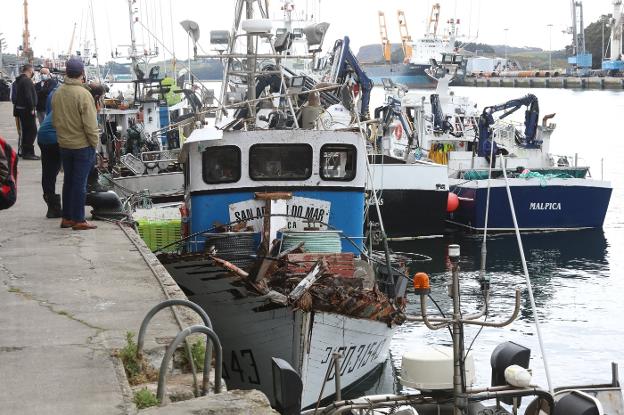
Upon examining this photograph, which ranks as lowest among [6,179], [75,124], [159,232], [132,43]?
[159,232]

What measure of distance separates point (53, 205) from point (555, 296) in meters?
11.6

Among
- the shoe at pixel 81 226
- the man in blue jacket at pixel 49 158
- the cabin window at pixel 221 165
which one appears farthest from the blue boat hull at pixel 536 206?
the shoe at pixel 81 226

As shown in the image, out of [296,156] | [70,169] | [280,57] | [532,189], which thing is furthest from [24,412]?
[532,189]

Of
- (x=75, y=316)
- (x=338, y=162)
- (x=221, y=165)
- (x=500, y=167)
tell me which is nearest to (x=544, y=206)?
(x=500, y=167)

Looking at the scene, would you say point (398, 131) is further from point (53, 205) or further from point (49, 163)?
point (49, 163)

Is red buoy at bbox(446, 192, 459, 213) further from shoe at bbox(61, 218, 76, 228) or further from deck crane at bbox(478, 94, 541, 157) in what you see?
shoe at bbox(61, 218, 76, 228)

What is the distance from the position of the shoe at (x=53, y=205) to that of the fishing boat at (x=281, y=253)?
1.36 meters

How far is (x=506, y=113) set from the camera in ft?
104

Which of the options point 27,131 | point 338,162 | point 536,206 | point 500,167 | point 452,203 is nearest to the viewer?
point 338,162

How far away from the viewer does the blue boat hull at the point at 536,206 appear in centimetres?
2781

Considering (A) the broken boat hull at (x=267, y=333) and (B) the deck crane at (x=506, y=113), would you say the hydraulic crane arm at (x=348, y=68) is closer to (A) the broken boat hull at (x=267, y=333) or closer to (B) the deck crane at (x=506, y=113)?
(B) the deck crane at (x=506, y=113)

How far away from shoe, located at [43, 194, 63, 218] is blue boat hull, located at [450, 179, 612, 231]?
17.1 metres

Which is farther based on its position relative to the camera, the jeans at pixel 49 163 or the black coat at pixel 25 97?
the black coat at pixel 25 97

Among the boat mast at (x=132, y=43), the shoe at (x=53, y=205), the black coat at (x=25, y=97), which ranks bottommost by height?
the shoe at (x=53, y=205)
